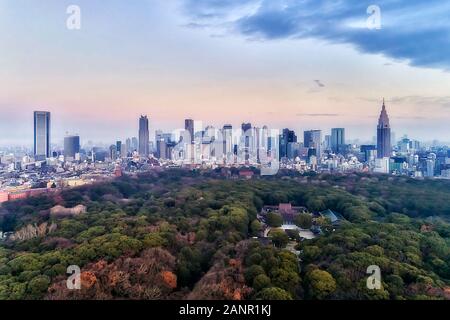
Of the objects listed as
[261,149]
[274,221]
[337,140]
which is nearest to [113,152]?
[261,149]

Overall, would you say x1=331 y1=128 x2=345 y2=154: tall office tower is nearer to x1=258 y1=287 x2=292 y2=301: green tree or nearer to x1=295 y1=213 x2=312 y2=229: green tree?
x1=295 y1=213 x2=312 y2=229: green tree

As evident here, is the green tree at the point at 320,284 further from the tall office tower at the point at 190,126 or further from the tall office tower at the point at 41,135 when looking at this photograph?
the tall office tower at the point at 41,135

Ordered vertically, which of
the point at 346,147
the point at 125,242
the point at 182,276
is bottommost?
the point at 182,276

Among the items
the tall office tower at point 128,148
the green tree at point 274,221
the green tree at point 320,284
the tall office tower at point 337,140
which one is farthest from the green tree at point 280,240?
the tall office tower at point 128,148

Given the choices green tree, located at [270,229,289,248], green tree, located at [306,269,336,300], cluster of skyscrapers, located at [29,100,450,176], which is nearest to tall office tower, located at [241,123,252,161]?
cluster of skyscrapers, located at [29,100,450,176]

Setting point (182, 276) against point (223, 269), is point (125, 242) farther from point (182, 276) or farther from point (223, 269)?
point (223, 269)
